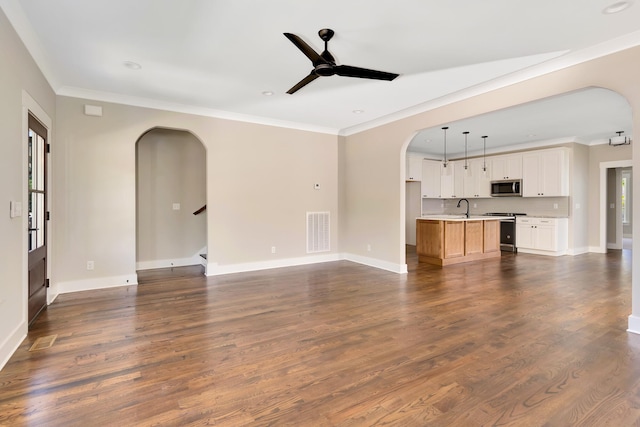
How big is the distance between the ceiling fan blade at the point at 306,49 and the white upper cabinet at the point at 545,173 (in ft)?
22.2

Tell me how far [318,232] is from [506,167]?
17.1ft

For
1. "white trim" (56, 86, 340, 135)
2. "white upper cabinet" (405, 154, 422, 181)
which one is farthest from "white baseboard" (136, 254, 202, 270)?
"white upper cabinet" (405, 154, 422, 181)

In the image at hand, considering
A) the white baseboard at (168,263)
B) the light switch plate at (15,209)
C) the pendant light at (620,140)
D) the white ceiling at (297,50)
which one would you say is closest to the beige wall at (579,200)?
the pendant light at (620,140)

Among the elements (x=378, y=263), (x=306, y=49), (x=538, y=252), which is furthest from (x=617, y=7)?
(x=538, y=252)

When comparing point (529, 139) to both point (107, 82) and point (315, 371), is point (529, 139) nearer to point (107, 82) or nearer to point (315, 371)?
point (315, 371)

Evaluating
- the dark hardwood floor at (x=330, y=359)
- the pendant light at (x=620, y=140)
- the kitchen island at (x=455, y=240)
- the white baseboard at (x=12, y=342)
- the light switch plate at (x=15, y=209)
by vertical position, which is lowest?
the dark hardwood floor at (x=330, y=359)

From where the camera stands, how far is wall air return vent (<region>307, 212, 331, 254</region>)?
615cm

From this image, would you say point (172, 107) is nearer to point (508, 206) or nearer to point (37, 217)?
point (37, 217)

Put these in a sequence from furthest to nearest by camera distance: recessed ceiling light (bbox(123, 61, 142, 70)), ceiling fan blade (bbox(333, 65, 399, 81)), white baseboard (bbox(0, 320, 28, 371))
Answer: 1. recessed ceiling light (bbox(123, 61, 142, 70))
2. ceiling fan blade (bbox(333, 65, 399, 81))
3. white baseboard (bbox(0, 320, 28, 371))

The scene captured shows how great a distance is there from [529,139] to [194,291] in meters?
7.52

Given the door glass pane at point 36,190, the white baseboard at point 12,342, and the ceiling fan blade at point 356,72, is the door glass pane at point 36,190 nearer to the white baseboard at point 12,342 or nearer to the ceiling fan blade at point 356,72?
the white baseboard at point 12,342

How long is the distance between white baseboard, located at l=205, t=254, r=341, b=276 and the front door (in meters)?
2.04

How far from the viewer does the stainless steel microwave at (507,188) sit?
7.77m

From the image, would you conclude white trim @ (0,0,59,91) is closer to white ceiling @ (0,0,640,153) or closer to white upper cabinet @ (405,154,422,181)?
white ceiling @ (0,0,640,153)
